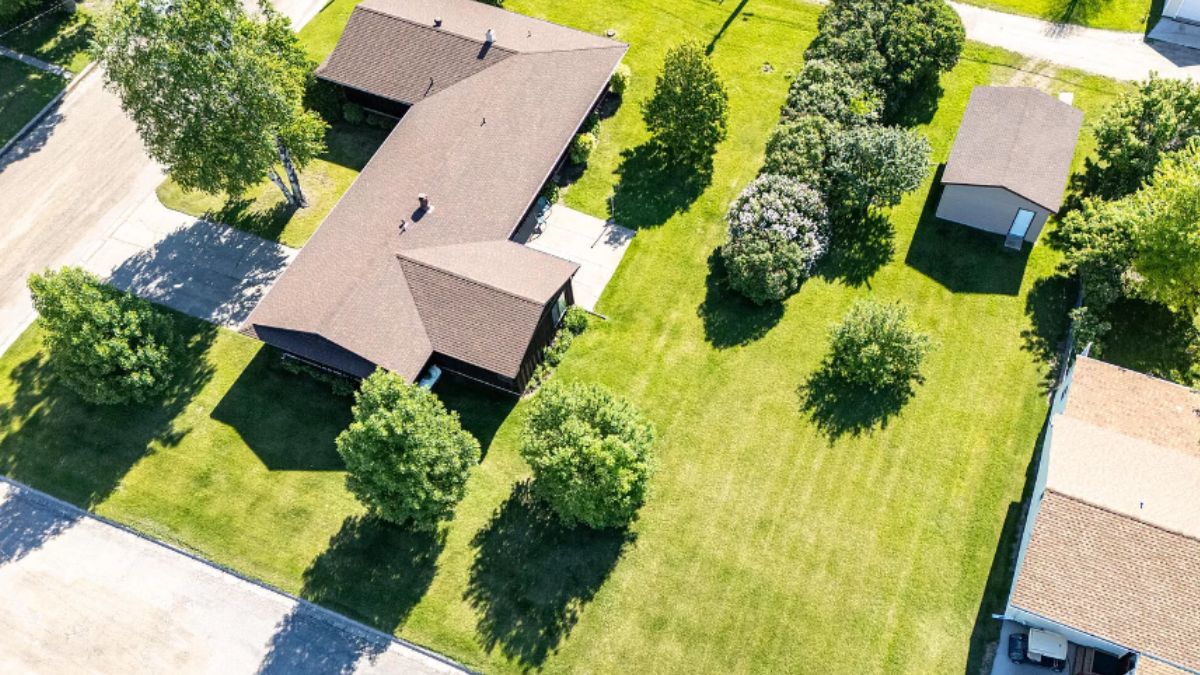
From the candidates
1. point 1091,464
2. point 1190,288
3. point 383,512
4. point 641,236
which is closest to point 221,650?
point 383,512

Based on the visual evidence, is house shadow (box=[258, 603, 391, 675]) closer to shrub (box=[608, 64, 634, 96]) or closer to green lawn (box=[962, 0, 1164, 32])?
shrub (box=[608, 64, 634, 96])

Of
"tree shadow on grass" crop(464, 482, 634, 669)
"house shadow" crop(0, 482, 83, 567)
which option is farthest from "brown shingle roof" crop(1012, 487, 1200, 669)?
"house shadow" crop(0, 482, 83, 567)

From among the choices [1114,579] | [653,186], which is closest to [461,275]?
[653,186]

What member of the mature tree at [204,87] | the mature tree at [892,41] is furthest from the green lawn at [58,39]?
the mature tree at [892,41]

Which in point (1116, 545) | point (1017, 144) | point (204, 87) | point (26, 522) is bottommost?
point (26, 522)

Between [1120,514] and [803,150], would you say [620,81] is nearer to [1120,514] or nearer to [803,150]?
[803,150]

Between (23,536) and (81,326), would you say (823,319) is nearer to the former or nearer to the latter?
(81,326)
